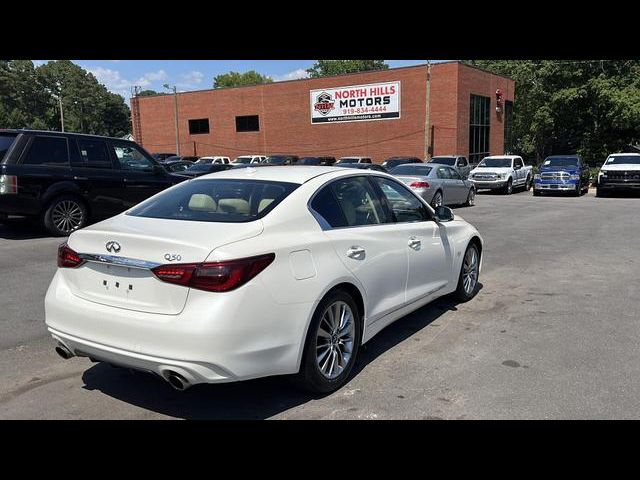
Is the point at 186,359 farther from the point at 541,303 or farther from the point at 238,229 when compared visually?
the point at 541,303

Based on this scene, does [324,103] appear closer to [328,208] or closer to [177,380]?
[328,208]

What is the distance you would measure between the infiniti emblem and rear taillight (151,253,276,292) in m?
0.36

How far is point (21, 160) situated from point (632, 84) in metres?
44.2

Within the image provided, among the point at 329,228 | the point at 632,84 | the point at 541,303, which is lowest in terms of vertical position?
the point at 541,303

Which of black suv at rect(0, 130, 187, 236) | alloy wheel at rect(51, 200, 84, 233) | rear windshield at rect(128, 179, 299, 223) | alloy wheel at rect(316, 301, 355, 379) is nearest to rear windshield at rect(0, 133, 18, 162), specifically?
black suv at rect(0, 130, 187, 236)

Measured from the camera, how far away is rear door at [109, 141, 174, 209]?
444 inches

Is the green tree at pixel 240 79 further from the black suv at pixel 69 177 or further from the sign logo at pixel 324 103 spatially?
the black suv at pixel 69 177

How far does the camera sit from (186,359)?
314 cm

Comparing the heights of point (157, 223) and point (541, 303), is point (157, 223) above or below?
above

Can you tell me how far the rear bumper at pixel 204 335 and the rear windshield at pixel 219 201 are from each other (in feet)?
2.32

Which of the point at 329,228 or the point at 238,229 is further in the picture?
the point at 329,228

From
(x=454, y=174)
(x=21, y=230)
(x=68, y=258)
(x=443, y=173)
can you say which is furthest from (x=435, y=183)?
(x=68, y=258)
